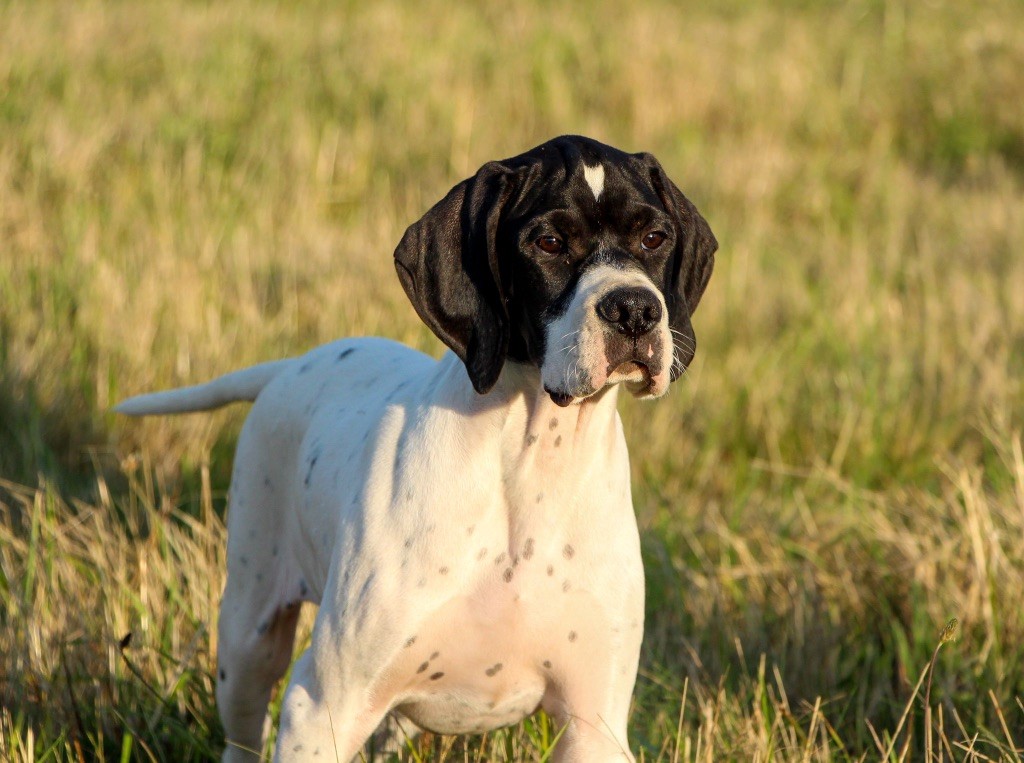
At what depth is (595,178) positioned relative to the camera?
2.78 metres

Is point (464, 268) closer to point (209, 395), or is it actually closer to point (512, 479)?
point (512, 479)

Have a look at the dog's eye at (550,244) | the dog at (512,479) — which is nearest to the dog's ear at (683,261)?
the dog at (512,479)

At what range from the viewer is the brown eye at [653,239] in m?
2.82

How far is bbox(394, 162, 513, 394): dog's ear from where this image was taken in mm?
2797

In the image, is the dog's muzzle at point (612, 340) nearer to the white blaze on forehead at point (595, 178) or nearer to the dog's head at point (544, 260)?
the dog's head at point (544, 260)

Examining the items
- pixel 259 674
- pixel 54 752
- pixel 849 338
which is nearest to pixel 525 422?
pixel 259 674

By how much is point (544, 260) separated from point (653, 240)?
9.1 inches

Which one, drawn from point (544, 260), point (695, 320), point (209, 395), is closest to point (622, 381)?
point (544, 260)

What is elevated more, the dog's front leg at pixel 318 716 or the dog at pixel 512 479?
the dog at pixel 512 479

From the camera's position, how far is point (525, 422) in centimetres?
288

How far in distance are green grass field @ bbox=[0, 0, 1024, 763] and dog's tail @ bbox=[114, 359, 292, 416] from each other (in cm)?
22

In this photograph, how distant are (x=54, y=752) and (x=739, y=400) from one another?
3295 mm

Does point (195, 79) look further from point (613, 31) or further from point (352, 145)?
point (613, 31)

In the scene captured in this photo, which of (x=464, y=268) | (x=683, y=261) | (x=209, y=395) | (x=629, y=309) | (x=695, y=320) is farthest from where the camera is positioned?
(x=695, y=320)
